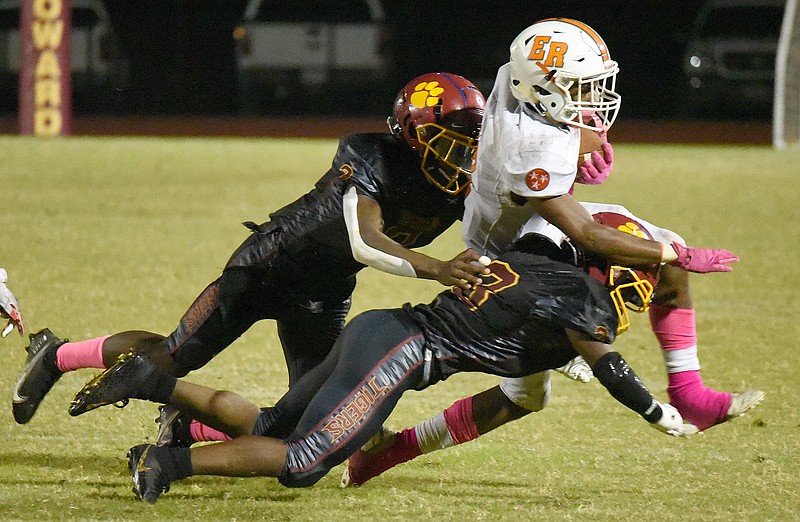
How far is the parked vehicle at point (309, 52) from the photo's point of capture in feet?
62.5

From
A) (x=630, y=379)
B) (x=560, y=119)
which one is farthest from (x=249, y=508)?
(x=560, y=119)

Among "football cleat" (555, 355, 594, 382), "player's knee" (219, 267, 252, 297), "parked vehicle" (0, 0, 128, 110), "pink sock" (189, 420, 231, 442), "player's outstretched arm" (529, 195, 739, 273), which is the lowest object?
"parked vehicle" (0, 0, 128, 110)

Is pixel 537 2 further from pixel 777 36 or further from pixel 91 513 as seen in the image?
pixel 91 513

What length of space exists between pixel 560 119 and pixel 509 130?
144mm

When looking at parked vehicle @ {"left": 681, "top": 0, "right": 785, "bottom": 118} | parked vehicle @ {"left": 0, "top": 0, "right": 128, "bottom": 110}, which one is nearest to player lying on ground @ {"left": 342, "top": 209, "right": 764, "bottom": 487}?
parked vehicle @ {"left": 681, "top": 0, "right": 785, "bottom": 118}

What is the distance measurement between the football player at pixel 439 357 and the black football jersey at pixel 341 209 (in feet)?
1.50

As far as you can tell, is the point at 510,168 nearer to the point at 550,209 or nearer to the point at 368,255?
the point at 550,209

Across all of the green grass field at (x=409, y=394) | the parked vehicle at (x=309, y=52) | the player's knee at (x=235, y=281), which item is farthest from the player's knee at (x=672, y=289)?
the parked vehicle at (x=309, y=52)

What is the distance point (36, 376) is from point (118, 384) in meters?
0.76

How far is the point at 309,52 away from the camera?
1905 cm

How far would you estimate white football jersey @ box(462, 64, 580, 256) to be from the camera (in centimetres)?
325

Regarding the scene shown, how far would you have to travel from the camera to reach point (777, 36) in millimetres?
18562

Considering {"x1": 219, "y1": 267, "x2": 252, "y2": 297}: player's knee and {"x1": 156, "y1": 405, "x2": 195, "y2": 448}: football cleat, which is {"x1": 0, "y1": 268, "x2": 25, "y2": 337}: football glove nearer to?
{"x1": 156, "y1": 405, "x2": 195, "y2": 448}: football cleat

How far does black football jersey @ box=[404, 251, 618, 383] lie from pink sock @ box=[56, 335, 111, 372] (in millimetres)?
1257
